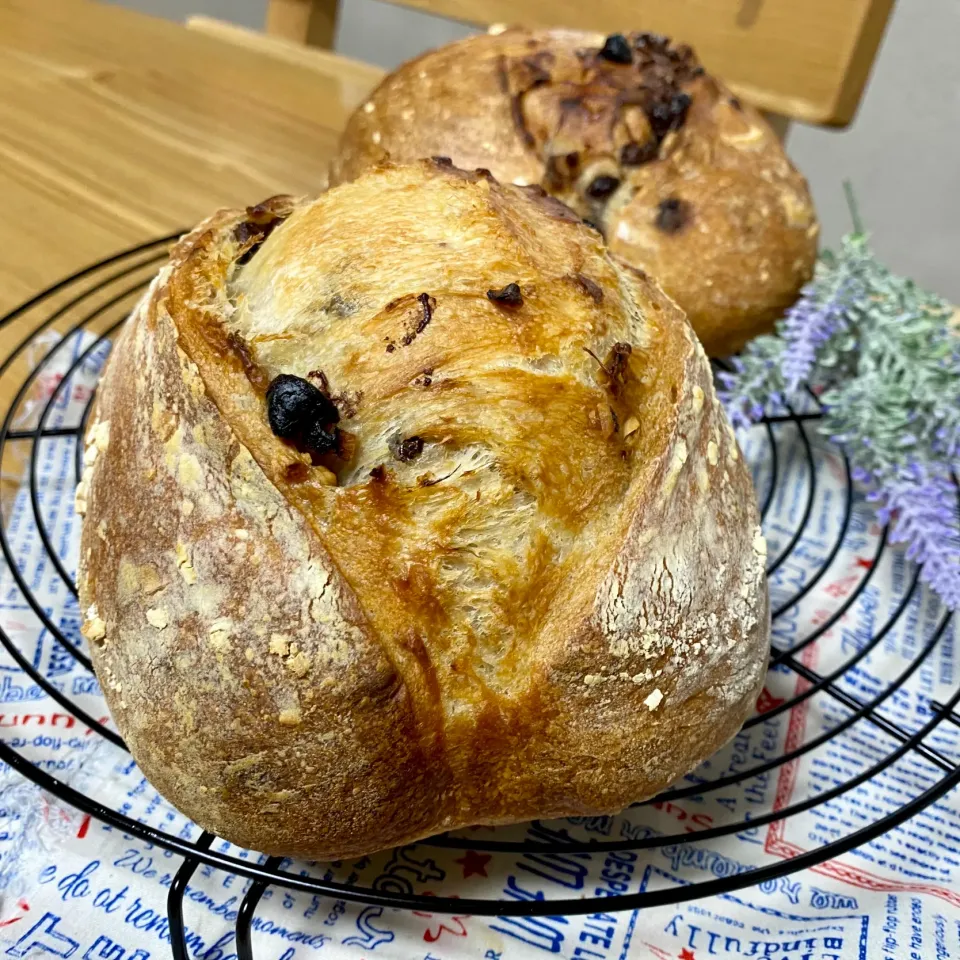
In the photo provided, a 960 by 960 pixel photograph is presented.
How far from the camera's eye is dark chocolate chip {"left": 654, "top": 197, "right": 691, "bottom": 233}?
4.15 feet

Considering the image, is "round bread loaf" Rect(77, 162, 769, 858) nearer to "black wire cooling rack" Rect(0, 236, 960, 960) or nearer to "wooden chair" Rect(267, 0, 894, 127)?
"black wire cooling rack" Rect(0, 236, 960, 960)

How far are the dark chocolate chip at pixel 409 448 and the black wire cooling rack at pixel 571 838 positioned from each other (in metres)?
0.34

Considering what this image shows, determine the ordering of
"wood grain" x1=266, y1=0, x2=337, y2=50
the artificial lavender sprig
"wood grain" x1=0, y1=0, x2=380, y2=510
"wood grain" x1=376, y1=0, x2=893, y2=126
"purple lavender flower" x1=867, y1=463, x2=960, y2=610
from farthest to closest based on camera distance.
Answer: "wood grain" x1=266, y1=0, x2=337, y2=50 < "wood grain" x1=376, y1=0, x2=893, y2=126 < "wood grain" x1=0, y1=0, x2=380, y2=510 < the artificial lavender sprig < "purple lavender flower" x1=867, y1=463, x2=960, y2=610

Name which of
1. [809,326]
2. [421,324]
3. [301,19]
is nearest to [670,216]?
[809,326]

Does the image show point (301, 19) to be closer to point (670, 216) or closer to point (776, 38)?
point (776, 38)

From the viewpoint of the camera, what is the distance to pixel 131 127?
5.72 feet

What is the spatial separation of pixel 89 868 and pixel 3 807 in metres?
0.10

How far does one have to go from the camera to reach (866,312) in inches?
51.3

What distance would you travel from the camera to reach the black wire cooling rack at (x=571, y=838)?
2.45 feet

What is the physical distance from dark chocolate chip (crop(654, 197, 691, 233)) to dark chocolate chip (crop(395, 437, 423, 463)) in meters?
0.68

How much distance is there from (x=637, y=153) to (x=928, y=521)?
600 millimetres

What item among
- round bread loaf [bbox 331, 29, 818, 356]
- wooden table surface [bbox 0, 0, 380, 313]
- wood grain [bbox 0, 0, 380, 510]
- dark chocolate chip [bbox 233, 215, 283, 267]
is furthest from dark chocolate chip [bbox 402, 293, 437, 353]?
wooden table surface [bbox 0, 0, 380, 313]

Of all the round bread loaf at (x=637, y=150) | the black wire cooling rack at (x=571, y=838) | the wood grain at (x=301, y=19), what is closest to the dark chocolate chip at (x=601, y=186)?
the round bread loaf at (x=637, y=150)

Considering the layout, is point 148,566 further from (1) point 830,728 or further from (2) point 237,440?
(1) point 830,728
